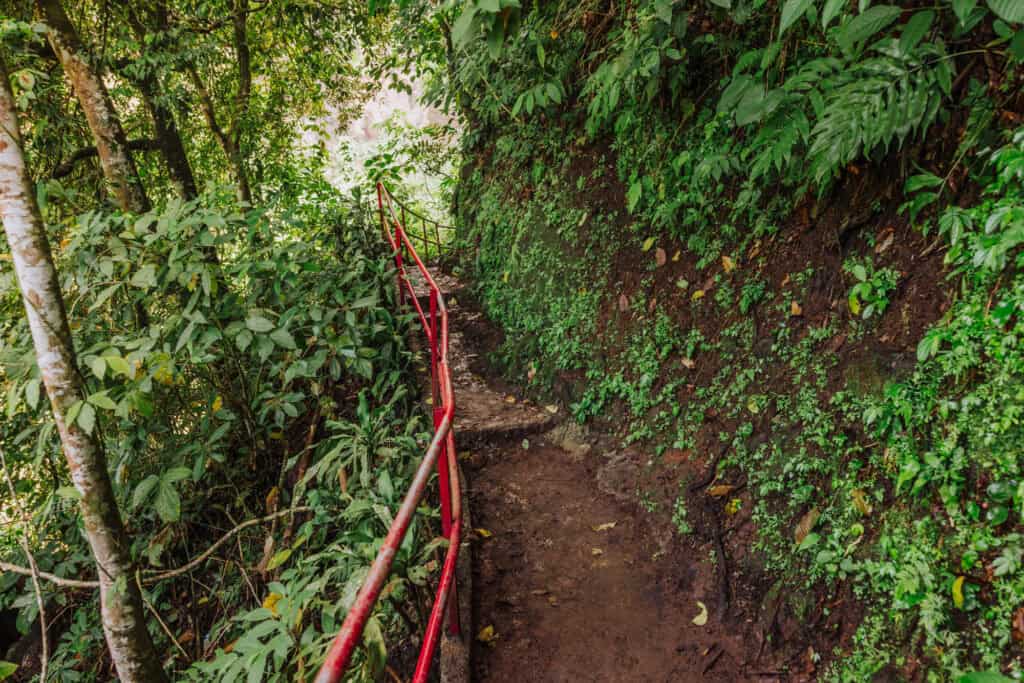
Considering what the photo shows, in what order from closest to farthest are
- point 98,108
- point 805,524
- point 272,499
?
1. point 805,524
2. point 272,499
3. point 98,108

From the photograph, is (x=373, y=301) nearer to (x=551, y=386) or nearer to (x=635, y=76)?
(x=551, y=386)

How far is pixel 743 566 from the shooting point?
8.99ft

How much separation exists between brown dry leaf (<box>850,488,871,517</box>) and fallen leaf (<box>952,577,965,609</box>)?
41 centimetres

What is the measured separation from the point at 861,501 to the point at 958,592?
1.60ft

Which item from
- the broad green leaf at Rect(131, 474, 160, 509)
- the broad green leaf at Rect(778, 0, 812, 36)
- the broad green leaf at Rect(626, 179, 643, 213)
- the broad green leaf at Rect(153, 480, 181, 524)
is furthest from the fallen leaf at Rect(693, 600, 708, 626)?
the broad green leaf at Rect(131, 474, 160, 509)

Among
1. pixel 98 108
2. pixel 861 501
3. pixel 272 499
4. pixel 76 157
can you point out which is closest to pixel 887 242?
pixel 861 501

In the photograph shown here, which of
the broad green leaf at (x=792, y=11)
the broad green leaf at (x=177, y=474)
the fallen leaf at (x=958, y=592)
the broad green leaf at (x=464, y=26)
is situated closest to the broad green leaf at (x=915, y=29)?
the broad green leaf at (x=792, y=11)

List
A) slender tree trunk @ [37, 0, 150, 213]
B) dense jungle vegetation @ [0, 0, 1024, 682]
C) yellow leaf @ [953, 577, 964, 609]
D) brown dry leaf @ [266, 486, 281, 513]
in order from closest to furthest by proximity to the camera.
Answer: yellow leaf @ [953, 577, 964, 609] < dense jungle vegetation @ [0, 0, 1024, 682] < slender tree trunk @ [37, 0, 150, 213] < brown dry leaf @ [266, 486, 281, 513]

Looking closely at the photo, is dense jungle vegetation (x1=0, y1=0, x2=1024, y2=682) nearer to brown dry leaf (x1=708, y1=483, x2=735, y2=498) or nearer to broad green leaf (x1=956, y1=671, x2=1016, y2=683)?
brown dry leaf (x1=708, y1=483, x2=735, y2=498)

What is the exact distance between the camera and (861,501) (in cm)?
239

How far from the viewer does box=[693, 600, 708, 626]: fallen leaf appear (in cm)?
269

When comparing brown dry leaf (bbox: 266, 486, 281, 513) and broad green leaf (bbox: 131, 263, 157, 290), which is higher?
broad green leaf (bbox: 131, 263, 157, 290)

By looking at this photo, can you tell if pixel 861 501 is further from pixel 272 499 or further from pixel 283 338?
pixel 272 499

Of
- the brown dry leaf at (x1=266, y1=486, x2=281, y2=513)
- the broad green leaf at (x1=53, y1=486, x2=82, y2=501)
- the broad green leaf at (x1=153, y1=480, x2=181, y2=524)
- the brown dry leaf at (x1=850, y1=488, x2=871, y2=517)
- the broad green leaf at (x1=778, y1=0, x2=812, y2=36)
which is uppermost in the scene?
the broad green leaf at (x1=778, y1=0, x2=812, y2=36)
